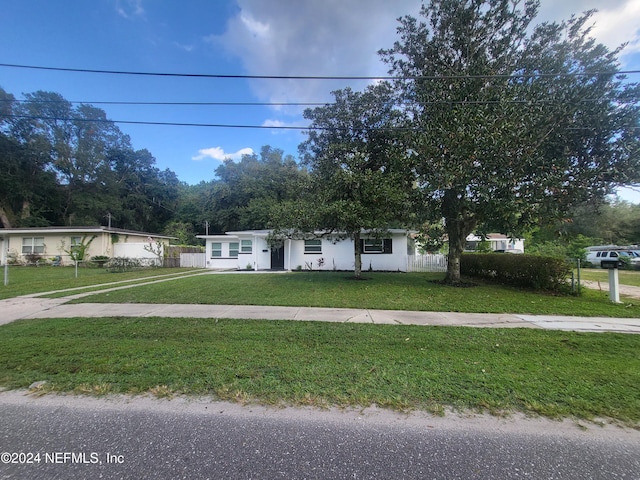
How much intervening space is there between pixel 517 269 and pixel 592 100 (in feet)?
18.7

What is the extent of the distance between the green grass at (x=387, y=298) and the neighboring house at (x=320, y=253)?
6.51 m

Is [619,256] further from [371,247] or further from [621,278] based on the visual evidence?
[371,247]

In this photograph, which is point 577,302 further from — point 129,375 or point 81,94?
point 81,94

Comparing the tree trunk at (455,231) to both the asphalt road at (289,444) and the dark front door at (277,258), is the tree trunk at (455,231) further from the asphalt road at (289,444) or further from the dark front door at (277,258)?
the dark front door at (277,258)

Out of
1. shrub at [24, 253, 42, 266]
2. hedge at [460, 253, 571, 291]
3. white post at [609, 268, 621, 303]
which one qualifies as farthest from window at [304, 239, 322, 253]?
shrub at [24, 253, 42, 266]

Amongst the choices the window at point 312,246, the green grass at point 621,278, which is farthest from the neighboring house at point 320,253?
the green grass at point 621,278

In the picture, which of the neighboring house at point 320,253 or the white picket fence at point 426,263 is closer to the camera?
the white picket fence at point 426,263

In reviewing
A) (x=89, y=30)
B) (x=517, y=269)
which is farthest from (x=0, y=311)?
(x=517, y=269)

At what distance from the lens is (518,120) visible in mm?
8711

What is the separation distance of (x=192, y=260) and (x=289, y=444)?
21990 millimetres

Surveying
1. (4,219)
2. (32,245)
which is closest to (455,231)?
(32,245)

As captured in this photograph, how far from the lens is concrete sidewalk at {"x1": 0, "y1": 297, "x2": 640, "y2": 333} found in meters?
6.23

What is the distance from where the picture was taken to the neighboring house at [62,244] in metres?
22.6

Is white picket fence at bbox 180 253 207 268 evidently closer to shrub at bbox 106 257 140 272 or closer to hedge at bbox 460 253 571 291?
shrub at bbox 106 257 140 272
